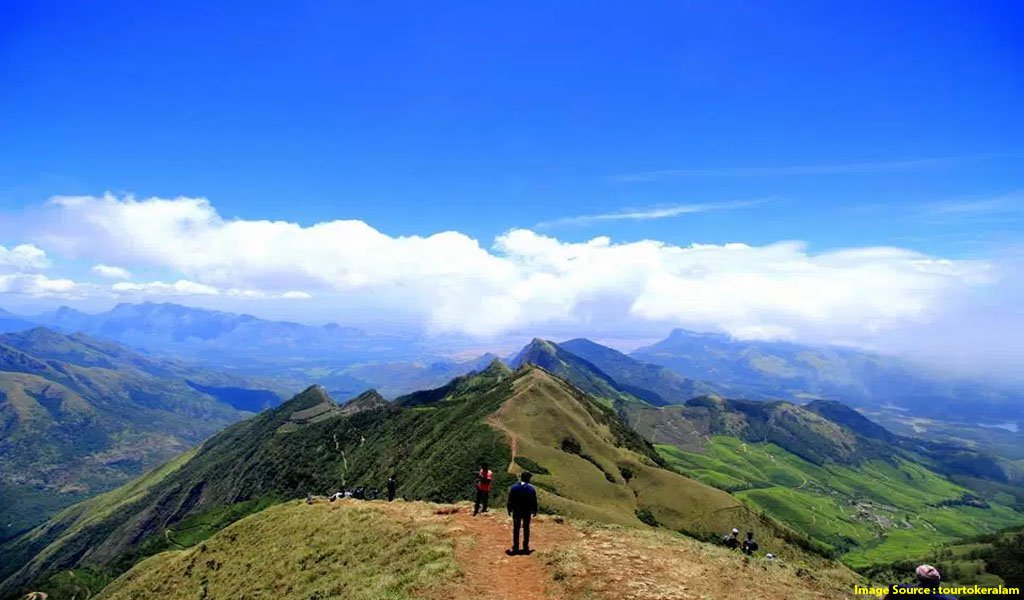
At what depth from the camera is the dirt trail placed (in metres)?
29.0

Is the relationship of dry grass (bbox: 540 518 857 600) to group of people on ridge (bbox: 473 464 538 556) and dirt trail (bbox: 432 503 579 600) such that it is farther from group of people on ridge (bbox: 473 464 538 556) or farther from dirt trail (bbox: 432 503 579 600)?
group of people on ridge (bbox: 473 464 538 556)

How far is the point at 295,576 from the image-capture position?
137 feet

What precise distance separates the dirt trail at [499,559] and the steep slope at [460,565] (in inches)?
2.8

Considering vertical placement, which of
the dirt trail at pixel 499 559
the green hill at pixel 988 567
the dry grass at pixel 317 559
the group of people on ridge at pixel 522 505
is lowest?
the green hill at pixel 988 567

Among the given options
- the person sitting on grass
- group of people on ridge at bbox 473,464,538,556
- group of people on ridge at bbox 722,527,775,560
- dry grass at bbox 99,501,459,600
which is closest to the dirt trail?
group of people on ridge at bbox 473,464,538,556

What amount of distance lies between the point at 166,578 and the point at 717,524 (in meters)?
109

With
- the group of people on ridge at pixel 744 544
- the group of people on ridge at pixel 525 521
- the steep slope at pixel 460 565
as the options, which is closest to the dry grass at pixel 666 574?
the steep slope at pixel 460 565

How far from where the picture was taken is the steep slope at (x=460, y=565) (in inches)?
1175

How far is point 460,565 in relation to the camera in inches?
1273

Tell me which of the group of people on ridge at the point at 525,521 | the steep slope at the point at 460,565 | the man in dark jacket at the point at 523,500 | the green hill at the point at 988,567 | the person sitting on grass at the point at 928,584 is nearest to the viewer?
the person sitting on grass at the point at 928,584

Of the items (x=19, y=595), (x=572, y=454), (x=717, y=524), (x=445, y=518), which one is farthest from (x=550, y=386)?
(x=19, y=595)

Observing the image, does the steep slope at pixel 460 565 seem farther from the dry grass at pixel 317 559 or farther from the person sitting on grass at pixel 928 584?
the person sitting on grass at pixel 928 584

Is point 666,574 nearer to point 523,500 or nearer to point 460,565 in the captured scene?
point 523,500

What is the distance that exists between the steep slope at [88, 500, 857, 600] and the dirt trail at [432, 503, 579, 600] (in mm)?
70
